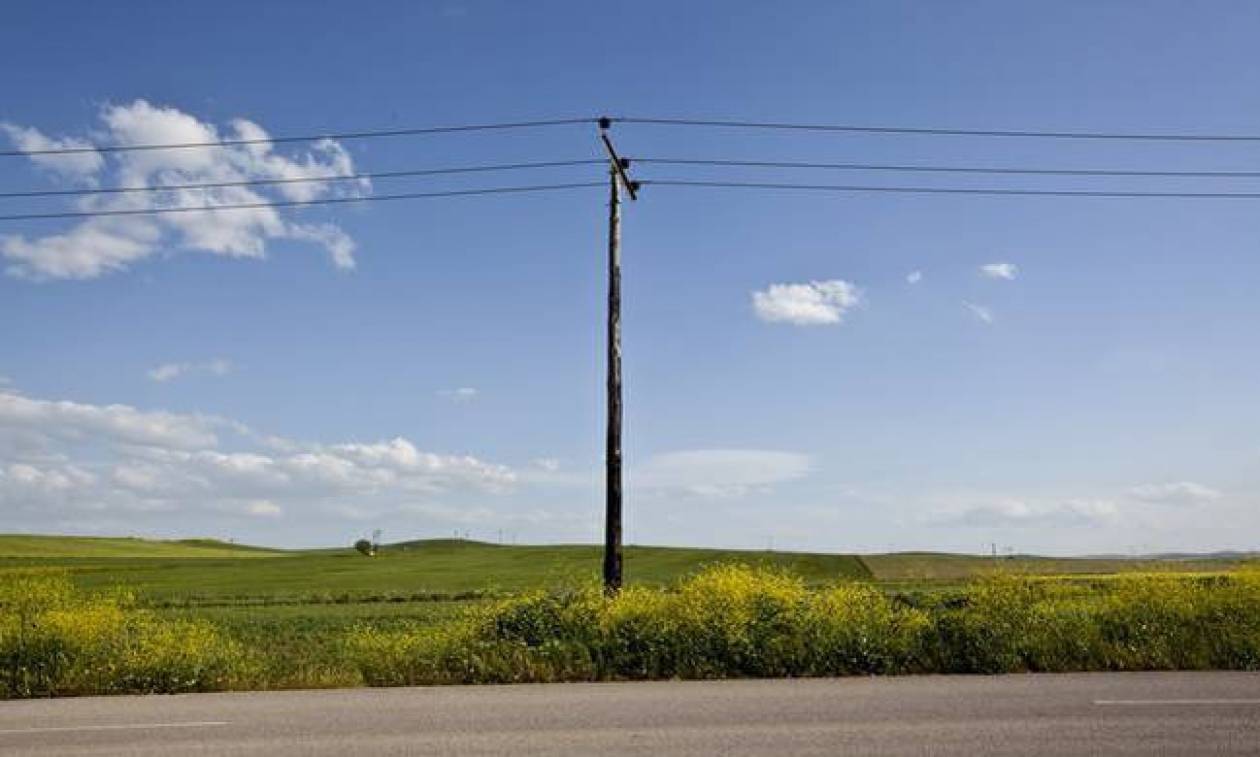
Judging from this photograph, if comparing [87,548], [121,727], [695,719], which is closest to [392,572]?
[121,727]

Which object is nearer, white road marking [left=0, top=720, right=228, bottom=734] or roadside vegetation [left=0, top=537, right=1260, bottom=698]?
white road marking [left=0, top=720, right=228, bottom=734]

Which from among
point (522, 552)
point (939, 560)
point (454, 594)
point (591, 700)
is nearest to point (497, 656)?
point (591, 700)

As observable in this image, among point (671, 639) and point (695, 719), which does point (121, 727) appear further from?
point (671, 639)

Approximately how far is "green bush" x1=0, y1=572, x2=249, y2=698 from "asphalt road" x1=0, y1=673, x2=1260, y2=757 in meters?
0.97

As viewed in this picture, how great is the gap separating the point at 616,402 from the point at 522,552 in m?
84.8

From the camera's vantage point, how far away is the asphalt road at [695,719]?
10.3 m

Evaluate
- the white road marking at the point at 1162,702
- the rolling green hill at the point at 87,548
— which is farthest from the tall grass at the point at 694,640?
the rolling green hill at the point at 87,548

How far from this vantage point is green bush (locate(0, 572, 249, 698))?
1595cm

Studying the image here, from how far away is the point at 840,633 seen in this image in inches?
639

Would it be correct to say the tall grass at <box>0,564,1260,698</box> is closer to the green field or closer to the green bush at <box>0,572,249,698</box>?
the green bush at <box>0,572,249,698</box>

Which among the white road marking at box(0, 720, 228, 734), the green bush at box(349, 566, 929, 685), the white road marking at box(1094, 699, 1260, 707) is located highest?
the green bush at box(349, 566, 929, 685)

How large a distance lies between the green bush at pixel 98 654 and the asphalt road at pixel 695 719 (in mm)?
968

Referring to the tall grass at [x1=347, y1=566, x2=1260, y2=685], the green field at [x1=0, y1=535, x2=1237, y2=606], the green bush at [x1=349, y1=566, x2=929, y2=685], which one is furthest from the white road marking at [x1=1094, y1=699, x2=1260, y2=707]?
the green field at [x1=0, y1=535, x2=1237, y2=606]

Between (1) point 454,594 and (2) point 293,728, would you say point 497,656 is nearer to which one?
(2) point 293,728
